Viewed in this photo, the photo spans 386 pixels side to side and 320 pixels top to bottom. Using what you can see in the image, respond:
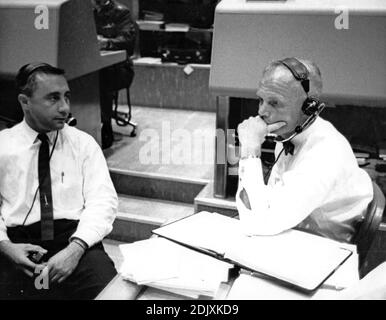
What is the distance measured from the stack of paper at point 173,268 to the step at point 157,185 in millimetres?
1892

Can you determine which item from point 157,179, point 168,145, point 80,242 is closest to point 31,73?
point 80,242

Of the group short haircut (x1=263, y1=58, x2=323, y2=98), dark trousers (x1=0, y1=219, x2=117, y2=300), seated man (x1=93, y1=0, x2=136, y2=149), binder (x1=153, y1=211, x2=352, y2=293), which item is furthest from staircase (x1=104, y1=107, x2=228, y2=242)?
binder (x1=153, y1=211, x2=352, y2=293)

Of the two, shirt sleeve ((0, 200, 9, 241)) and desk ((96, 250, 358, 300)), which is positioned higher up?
desk ((96, 250, 358, 300))

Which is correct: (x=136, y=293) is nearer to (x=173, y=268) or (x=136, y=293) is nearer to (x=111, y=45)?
(x=173, y=268)

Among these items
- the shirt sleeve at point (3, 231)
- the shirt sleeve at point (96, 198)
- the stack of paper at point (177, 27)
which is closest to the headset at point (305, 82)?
the shirt sleeve at point (96, 198)

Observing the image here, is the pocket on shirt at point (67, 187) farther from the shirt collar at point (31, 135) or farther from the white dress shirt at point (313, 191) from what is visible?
the white dress shirt at point (313, 191)

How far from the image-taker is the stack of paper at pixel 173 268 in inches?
44.3

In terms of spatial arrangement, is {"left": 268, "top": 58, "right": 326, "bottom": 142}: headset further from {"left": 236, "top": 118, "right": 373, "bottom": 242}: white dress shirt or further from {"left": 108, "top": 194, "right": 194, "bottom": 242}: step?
{"left": 108, "top": 194, "right": 194, "bottom": 242}: step

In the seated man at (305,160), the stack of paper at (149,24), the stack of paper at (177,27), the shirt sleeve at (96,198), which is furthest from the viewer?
the stack of paper at (149,24)

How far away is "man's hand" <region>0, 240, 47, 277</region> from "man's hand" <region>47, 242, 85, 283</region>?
53 millimetres

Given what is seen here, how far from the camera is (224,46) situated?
2.41 m

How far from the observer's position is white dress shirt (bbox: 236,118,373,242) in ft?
4.53

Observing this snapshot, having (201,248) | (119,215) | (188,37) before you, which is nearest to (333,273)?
(201,248)
